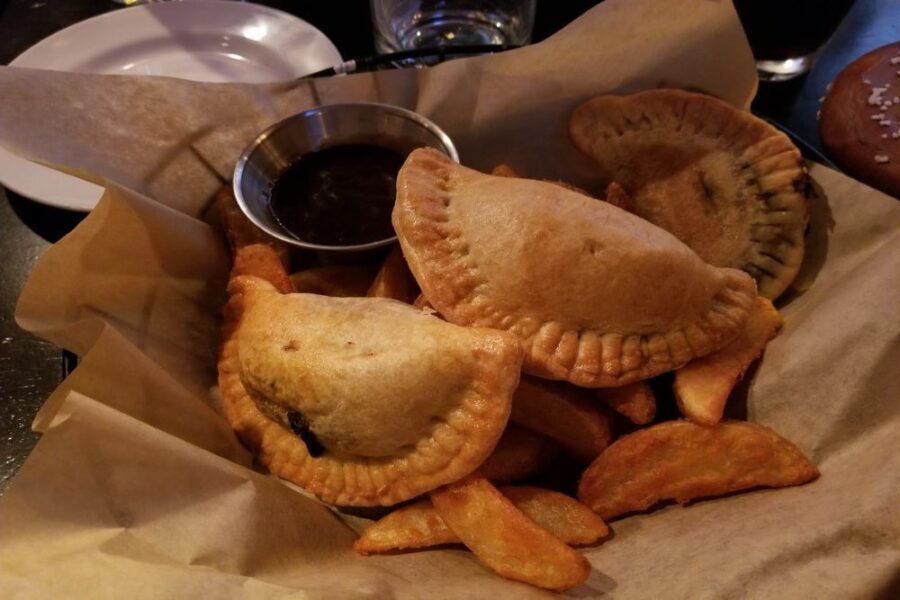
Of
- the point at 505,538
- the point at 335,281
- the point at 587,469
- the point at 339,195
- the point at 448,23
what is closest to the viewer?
the point at 505,538

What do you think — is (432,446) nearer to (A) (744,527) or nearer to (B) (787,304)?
(A) (744,527)

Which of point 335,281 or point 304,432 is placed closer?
point 304,432

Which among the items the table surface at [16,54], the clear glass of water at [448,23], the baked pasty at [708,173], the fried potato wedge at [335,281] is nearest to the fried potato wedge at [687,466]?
the baked pasty at [708,173]

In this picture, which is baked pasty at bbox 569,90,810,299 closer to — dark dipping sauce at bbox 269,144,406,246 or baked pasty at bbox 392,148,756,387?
baked pasty at bbox 392,148,756,387

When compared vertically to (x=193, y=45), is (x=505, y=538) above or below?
below

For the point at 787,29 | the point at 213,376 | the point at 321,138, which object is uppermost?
the point at 787,29

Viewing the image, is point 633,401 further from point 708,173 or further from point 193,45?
point 193,45

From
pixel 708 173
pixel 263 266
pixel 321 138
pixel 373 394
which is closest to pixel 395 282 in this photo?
pixel 263 266

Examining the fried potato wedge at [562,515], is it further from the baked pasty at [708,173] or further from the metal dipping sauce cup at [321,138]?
the metal dipping sauce cup at [321,138]
